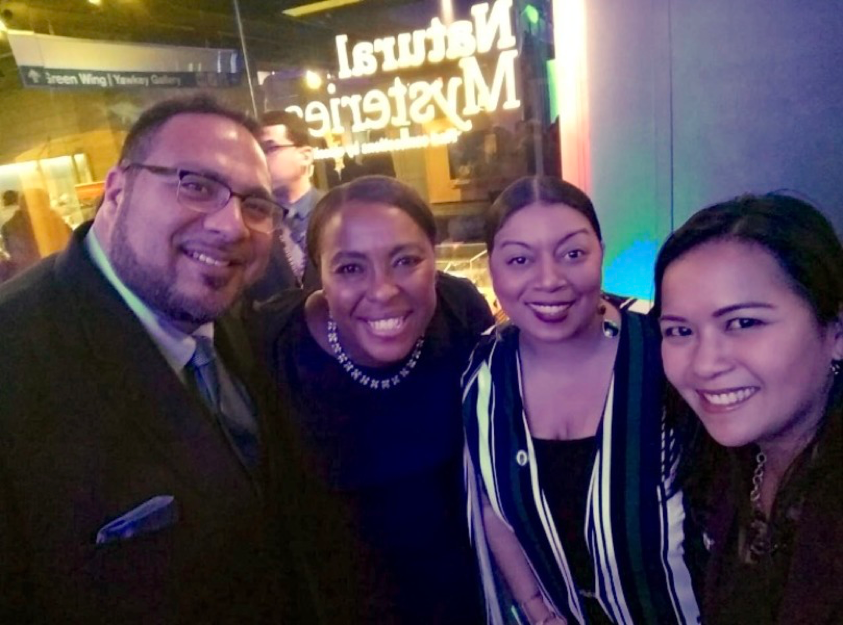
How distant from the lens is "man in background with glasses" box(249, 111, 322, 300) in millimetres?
2590

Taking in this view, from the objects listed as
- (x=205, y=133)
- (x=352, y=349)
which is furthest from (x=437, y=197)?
(x=205, y=133)

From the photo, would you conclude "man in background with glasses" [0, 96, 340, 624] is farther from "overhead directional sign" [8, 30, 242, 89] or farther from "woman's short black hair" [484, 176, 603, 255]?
"overhead directional sign" [8, 30, 242, 89]

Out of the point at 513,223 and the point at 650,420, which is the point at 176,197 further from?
the point at 650,420

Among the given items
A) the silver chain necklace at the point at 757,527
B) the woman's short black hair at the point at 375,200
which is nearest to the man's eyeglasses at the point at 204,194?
the woman's short black hair at the point at 375,200

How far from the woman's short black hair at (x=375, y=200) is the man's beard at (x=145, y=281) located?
1.57 ft

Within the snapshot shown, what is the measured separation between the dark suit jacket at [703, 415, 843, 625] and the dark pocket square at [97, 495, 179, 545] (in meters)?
0.97

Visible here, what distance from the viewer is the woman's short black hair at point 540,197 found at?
4.54 ft

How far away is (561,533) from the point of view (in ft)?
4.46

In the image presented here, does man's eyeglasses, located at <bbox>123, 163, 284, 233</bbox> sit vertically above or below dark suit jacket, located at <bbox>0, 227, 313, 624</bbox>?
above

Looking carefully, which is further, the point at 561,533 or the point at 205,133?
the point at 561,533

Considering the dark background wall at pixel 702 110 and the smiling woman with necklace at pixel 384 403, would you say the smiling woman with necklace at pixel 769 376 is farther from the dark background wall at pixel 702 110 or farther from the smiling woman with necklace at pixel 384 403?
the dark background wall at pixel 702 110

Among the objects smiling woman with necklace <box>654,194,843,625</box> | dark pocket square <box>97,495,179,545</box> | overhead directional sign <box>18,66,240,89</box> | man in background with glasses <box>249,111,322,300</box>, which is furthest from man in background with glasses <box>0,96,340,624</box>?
overhead directional sign <box>18,66,240,89</box>

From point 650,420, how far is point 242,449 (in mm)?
825

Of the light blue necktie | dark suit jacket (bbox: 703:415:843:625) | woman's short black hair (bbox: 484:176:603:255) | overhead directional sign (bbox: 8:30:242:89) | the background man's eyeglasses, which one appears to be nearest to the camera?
dark suit jacket (bbox: 703:415:843:625)
